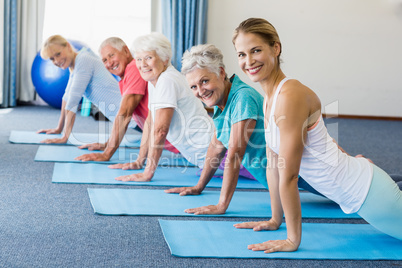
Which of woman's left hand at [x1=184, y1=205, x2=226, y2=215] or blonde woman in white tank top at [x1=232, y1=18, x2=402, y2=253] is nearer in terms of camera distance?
blonde woman in white tank top at [x1=232, y1=18, x2=402, y2=253]

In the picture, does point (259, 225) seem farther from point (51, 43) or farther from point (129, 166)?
point (51, 43)

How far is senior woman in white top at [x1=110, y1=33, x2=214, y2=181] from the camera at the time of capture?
2.79 metres

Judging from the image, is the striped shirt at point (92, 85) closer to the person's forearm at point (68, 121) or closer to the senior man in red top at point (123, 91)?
the person's forearm at point (68, 121)

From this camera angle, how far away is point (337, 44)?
22.4 ft

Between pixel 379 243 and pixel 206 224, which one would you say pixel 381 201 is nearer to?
pixel 379 243

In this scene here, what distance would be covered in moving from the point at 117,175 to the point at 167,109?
574mm

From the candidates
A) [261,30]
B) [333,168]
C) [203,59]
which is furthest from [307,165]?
[203,59]

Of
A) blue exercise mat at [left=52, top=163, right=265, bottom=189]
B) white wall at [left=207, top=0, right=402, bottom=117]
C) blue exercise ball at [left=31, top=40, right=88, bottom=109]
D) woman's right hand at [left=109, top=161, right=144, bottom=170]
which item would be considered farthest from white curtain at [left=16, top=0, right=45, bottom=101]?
woman's right hand at [left=109, top=161, right=144, bottom=170]

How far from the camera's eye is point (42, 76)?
19.0 feet

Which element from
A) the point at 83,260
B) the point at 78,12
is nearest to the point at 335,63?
the point at 78,12

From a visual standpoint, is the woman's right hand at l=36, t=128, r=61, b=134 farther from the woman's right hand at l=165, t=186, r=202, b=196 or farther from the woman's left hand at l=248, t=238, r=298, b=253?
the woman's left hand at l=248, t=238, r=298, b=253

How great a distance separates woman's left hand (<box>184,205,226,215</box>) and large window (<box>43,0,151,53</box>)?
4.42 m

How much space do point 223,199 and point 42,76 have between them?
13.8 feet

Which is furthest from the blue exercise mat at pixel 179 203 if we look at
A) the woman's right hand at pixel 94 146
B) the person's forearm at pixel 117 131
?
the woman's right hand at pixel 94 146
